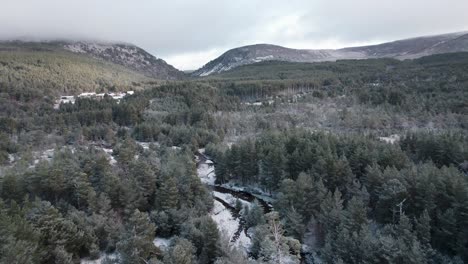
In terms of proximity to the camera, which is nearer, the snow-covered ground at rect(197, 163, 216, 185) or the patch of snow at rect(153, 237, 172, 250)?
the patch of snow at rect(153, 237, 172, 250)

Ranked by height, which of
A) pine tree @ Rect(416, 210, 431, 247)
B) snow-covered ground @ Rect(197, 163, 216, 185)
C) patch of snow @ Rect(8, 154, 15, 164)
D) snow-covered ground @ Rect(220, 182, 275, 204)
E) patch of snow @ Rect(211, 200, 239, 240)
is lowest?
snow-covered ground @ Rect(220, 182, 275, 204)

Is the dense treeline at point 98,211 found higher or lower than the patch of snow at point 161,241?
higher

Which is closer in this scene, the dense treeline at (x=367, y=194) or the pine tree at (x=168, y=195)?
the dense treeline at (x=367, y=194)

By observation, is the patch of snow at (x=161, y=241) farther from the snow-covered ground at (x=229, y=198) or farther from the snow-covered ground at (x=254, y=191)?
the snow-covered ground at (x=254, y=191)

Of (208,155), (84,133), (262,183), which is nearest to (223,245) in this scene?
(262,183)

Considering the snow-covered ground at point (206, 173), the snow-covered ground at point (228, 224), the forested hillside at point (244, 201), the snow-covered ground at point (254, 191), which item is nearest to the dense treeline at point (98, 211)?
the forested hillside at point (244, 201)

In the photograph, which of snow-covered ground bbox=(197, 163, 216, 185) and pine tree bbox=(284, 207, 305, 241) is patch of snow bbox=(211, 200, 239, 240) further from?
snow-covered ground bbox=(197, 163, 216, 185)

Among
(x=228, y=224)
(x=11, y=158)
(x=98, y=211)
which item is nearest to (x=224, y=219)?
(x=228, y=224)

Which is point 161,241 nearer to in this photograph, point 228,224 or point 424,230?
point 228,224

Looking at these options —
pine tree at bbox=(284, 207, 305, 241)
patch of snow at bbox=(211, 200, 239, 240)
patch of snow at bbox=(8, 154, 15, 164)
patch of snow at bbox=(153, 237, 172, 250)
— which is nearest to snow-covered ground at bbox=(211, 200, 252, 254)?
patch of snow at bbox=(211, 200, 239, 240)

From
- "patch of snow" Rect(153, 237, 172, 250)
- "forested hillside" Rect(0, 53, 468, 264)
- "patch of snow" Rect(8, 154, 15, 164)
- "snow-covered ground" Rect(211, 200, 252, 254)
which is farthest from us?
"patch of snow" Rect(8, 154, 15, 164)
